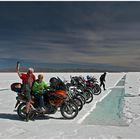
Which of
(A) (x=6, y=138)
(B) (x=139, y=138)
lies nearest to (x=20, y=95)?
(A) (x=6, y=138)

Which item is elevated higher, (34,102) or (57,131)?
(34,102)

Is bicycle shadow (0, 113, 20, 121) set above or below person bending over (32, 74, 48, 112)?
below

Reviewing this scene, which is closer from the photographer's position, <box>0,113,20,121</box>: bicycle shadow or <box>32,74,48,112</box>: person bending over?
<box>32,74,48,112</box>: person bending over

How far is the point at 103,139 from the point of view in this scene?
675cm

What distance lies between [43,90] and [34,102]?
505 mm

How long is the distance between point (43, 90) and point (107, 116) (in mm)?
2545

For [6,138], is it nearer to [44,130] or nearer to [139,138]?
[44,130]

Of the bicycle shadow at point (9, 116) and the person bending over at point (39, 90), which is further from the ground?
the person bending over at point (39, 90)

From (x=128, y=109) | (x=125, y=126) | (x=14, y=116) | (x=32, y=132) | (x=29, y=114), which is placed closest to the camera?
(x=32, y=132)

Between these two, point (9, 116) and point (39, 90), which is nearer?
point (39, 90)

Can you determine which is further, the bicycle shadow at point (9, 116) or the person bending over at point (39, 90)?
the bicycle shadow at point (9, 116)

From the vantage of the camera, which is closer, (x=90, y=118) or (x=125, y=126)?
(x=125, y=126)

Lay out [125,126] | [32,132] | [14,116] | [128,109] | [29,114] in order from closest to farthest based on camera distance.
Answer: [32,132]
[125,126]
[29,114]
[14,116]
[128,109]

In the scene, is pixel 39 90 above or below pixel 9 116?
above
